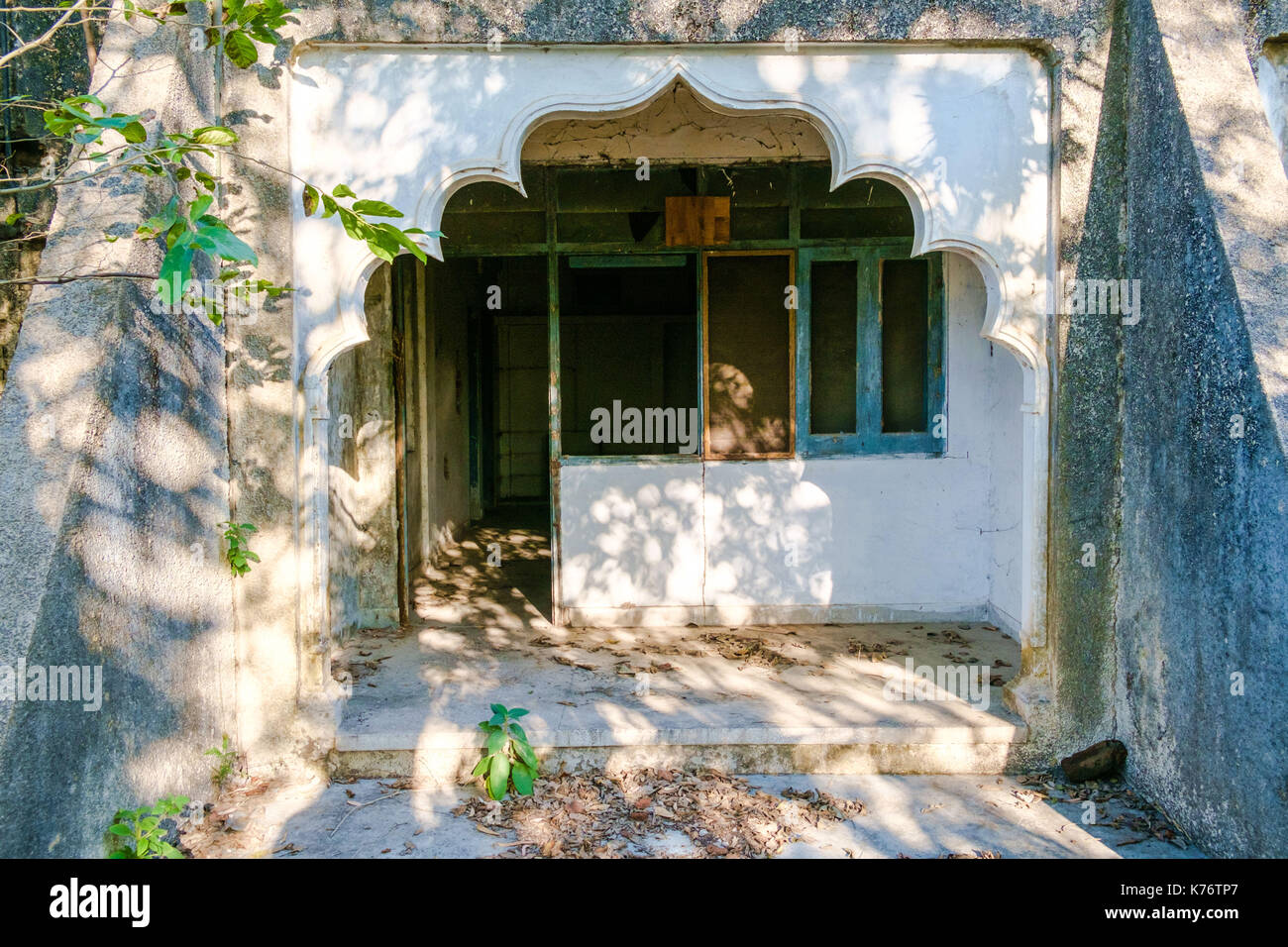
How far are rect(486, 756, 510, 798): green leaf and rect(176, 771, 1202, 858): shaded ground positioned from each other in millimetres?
188

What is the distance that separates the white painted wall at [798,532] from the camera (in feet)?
21.9

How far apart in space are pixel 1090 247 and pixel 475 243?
411cm

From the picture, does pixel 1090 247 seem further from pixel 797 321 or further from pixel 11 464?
pixel 11 464

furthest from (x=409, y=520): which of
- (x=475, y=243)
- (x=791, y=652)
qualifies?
(x=791, y=652)

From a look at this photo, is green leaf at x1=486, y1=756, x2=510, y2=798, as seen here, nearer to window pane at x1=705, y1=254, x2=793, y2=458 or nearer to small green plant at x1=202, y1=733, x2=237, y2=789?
small green plant at x1=202, y1=733, x2=237, y2=789

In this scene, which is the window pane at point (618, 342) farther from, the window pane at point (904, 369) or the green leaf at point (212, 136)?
the green leaf at point (212, 136)

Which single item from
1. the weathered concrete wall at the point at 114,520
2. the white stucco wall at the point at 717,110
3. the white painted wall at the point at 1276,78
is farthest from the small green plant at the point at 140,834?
the white painted wall at the point at 1276,78

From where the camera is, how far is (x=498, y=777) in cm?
404

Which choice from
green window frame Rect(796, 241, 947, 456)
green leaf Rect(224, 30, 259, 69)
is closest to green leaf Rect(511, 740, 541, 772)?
green leaf Rect(224, 30, 259, 69)

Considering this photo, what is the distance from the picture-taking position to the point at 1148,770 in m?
4.27

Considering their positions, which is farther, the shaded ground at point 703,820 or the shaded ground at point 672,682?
the shaded ground at point 672,682

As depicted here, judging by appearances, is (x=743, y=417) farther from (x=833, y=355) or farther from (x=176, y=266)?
(x=176, y=266)

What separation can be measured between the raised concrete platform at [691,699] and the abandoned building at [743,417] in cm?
3

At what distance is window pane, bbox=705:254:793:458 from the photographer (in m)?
6.75
